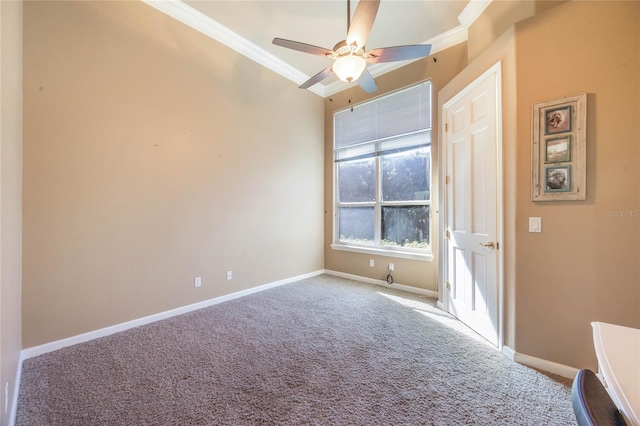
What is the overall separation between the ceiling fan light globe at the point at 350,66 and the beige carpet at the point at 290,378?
96.5 inches

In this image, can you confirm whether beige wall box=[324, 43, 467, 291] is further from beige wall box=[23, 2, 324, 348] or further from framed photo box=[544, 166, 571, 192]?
framed photo box=[544, 166, 571, 192]

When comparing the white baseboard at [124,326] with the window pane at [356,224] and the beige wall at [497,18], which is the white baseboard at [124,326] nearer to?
the window pane at [356,224]

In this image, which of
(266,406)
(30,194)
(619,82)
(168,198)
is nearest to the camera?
(266,406)

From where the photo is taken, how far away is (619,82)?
1.74 metres

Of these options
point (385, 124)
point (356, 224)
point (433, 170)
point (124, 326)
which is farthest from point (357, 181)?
point (124, 326)

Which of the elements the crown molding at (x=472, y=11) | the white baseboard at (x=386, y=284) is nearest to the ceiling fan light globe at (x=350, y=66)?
the crown molding at (x=472, y=11)

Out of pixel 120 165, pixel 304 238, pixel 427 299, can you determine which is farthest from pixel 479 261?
pixel 120 165

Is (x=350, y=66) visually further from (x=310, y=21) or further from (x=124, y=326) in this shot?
(x=124, y=326)

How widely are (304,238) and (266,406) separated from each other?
305 centimetres

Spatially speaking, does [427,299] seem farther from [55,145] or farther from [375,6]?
[55,145]

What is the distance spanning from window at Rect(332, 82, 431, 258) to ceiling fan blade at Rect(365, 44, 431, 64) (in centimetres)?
144

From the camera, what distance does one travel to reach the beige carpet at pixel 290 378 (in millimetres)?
1523

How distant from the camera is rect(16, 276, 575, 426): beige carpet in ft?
5.00

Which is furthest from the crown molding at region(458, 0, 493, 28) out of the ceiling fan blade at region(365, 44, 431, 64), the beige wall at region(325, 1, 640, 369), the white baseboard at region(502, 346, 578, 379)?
the white baseboard at region(502, 346, 578, 379)
